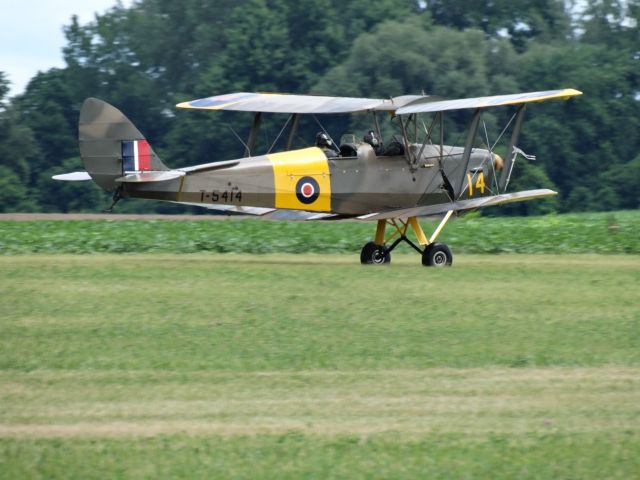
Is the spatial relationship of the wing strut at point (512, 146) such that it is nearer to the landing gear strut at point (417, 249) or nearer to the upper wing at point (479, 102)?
the upper wing at point (479, 102)

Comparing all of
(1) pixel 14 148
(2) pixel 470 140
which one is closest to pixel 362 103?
(2) pixel 470 140

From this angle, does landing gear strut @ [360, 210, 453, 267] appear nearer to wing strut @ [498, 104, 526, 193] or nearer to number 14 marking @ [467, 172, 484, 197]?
number 14 marking @ [467, 172, 484, 197]

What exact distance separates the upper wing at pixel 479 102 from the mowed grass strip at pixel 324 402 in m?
8.73

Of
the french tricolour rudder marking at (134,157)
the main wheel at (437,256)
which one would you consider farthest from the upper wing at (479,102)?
the french tricolour rudder marking at (134,157)

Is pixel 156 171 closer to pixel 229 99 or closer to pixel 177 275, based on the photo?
pixel 177 275

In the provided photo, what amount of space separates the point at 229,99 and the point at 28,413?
526 inches

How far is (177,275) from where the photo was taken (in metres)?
17.4

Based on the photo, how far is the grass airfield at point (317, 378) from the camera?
778cm

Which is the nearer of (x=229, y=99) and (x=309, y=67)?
(x=229, y=99)

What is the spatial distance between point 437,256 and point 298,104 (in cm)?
350

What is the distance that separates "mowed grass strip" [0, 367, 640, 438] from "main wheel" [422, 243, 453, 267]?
351 inches

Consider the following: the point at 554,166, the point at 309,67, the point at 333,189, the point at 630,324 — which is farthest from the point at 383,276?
the point at 309,67

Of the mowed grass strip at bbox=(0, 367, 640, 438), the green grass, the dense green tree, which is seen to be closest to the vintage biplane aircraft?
the green grass

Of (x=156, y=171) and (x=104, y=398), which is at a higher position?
(x=156, y=171)
